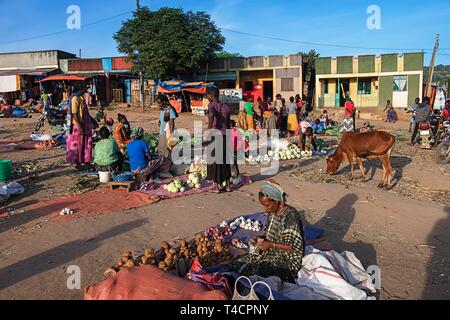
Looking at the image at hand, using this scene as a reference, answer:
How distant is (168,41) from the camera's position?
27531mm

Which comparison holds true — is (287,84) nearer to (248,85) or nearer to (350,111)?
(248,85)

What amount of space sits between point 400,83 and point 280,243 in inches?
1106

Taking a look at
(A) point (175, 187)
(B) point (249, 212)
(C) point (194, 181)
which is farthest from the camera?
(C) point (194, 181)

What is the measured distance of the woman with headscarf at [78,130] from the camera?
8688mm

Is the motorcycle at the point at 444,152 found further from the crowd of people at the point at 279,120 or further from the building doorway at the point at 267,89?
the building doorway at the point at 267,89

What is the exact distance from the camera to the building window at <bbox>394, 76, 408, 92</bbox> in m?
28.1

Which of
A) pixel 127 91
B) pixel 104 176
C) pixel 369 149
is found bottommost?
pixel 104 176

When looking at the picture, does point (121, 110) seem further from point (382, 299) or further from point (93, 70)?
Result: point (382, 299)

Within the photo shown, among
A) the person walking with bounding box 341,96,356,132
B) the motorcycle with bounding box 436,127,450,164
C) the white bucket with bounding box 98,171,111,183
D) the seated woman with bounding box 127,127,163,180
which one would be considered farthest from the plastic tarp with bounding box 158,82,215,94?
the white bucket with bounding box 98,171,111,183

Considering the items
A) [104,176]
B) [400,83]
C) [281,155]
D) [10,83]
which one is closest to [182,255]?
[104,176]

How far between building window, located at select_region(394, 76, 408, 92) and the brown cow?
2211 centimetres
